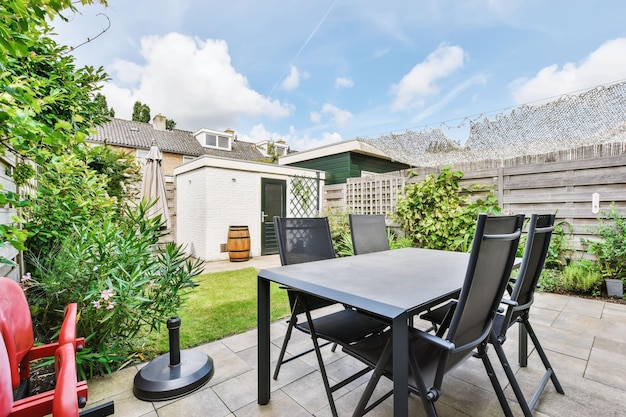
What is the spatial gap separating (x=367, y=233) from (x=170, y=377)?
212 centimetres

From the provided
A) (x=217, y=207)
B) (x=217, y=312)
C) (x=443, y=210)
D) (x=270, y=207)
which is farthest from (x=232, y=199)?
(x=443, y=210)

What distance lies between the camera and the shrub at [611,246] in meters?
3.46

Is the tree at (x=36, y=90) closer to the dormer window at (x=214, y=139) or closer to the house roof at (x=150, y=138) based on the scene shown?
the house roof at (x=150, y=138)

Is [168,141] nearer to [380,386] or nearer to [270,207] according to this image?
[270,207]

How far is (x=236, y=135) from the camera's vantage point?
19922 millimetres

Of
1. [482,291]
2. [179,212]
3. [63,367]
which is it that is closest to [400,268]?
[482,291]

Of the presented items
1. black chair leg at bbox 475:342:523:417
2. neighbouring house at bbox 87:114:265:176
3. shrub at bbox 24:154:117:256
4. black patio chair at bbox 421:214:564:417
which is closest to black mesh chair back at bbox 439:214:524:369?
black chair leg at bbox 475:342:523:417

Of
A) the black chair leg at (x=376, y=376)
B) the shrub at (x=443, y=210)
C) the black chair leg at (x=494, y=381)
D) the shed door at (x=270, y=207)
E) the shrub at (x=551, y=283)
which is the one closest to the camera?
the black chair leg at (x=376, y=376)

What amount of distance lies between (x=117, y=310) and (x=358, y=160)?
276 inches

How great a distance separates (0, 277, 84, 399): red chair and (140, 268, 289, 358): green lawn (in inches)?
36.1

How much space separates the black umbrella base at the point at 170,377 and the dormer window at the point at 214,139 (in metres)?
16.3

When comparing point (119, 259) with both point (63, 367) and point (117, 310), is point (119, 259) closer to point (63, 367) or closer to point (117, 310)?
point (117, 310)

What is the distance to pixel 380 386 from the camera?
73.7 inches

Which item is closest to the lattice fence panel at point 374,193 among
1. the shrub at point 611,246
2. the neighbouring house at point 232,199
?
the neighbouring house at point 232,199
